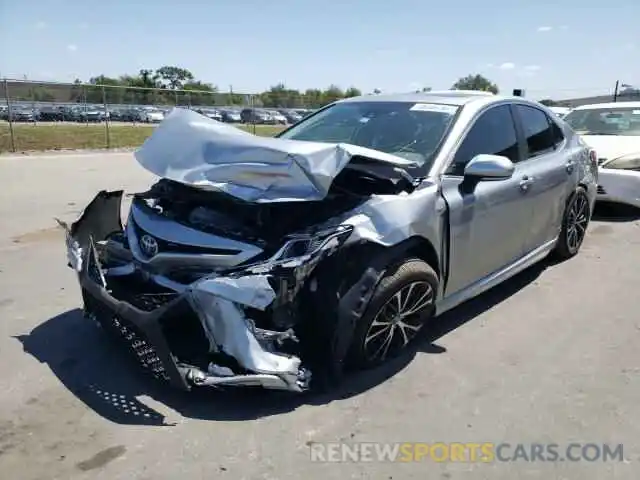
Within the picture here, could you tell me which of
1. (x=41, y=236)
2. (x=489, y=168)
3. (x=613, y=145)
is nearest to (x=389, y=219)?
(x=489, y=168)

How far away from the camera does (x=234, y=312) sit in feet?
9.46

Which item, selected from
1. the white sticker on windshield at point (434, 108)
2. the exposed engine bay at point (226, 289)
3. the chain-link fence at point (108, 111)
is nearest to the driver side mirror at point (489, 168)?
the white sticker on windshield at point (434, 108)

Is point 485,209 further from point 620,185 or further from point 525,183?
point 620,185

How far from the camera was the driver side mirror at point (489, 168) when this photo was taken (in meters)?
3.75

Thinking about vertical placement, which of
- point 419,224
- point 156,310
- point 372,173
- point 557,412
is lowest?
point 557,412

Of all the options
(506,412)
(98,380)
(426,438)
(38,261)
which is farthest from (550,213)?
(38,261)

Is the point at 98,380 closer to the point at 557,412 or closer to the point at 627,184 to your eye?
the point at 557,412

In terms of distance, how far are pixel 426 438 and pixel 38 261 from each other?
4534 millimetres

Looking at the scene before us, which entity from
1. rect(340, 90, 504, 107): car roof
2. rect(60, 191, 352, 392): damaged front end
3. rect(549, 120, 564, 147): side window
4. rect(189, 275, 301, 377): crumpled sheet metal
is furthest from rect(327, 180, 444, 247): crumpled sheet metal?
rect(549, 120, 564, 147): side window

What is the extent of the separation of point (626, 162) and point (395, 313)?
5.79 metres

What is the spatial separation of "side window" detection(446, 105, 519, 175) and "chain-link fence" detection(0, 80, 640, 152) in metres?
15.2

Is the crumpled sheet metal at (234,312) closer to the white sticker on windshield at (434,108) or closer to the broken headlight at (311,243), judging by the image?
the broken headlight at (311,243)

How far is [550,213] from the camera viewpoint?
504 centimetres

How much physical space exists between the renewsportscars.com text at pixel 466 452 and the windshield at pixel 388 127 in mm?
1835
